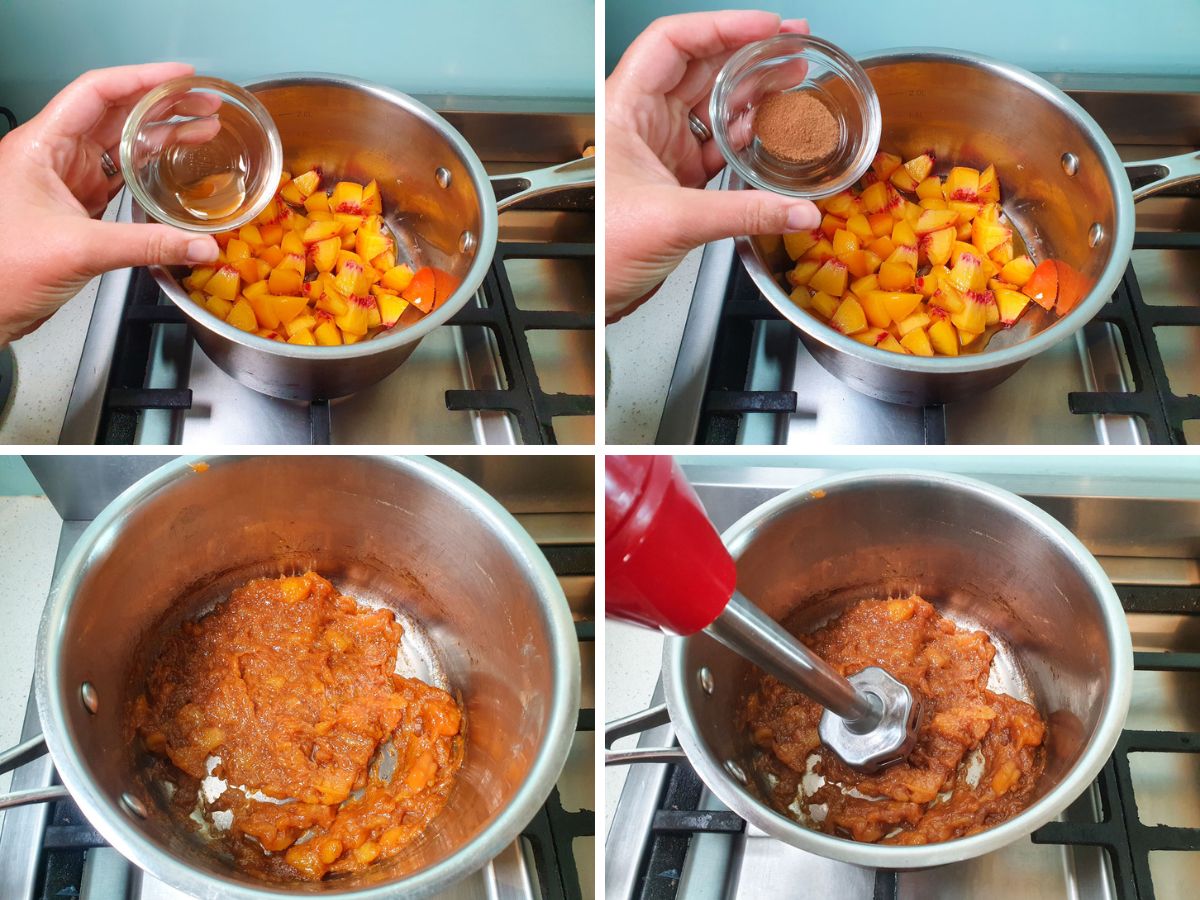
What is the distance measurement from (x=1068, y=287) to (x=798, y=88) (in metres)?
0.25

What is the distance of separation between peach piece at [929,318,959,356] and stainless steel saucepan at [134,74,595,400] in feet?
0.93

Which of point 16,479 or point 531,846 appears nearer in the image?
point 531,846

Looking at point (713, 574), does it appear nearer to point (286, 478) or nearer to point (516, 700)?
point (516, 700)

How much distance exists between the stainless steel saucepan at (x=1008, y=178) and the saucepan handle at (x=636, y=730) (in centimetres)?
25

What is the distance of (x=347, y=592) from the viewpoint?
2.39 feet

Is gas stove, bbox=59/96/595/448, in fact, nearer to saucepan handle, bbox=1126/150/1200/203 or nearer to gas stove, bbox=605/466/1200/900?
gas stove, bbox=605/466/1200/900

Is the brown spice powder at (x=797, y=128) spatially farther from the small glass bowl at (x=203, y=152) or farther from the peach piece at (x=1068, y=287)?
the small glass bowl at (x=203, y=152)

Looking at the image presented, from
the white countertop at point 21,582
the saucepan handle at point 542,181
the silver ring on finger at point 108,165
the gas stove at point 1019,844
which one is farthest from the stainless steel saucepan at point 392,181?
the gas stove at point 1019,844

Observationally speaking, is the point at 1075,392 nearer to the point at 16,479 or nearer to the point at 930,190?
the point at 930,190

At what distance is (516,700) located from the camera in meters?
0.62

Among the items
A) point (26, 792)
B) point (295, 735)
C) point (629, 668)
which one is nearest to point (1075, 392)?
point (629, 668)

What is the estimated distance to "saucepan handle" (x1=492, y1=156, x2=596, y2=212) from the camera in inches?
29.1

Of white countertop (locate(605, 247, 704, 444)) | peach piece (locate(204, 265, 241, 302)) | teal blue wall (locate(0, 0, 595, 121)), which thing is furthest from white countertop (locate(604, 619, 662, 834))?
teal blue wall (locate(0, 0, 595, 121))

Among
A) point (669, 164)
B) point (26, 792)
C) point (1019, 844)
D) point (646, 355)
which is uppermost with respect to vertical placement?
point (669, 164)
